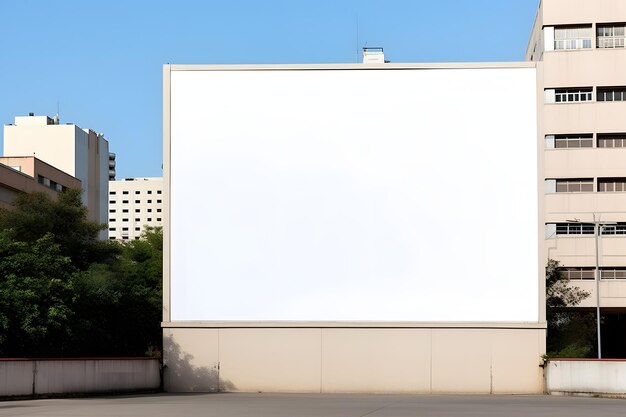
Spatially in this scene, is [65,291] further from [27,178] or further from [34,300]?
[27,178]

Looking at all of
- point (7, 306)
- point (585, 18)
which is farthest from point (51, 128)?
point (7, 306)

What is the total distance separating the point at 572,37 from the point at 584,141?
28.6ft

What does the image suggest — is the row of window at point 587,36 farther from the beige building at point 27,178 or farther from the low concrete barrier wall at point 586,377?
the low concrete barrier wall at point 586,377

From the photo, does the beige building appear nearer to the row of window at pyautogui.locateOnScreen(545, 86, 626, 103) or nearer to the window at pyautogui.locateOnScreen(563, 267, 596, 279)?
the row of window at pyautogui.locateOnScreen(545, 86, 626, 103)

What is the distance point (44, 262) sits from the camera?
137ft

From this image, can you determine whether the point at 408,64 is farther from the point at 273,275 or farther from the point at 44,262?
the point at 44,262

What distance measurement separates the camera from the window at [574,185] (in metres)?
87.9

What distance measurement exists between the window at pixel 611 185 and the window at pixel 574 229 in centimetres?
312

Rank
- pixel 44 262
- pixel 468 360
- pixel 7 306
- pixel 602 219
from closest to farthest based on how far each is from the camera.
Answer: pixel 7 306, pixel 44 262, pixel 468 360, pixel 602 219

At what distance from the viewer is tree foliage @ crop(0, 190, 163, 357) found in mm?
38938

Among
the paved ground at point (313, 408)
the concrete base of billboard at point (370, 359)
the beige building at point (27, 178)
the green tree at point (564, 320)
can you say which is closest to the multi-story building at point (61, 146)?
the beige building at point (27, 178)

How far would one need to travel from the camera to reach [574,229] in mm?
87875

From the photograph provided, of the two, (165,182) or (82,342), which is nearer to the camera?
(82,342)

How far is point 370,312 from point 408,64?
1097 centimetres
